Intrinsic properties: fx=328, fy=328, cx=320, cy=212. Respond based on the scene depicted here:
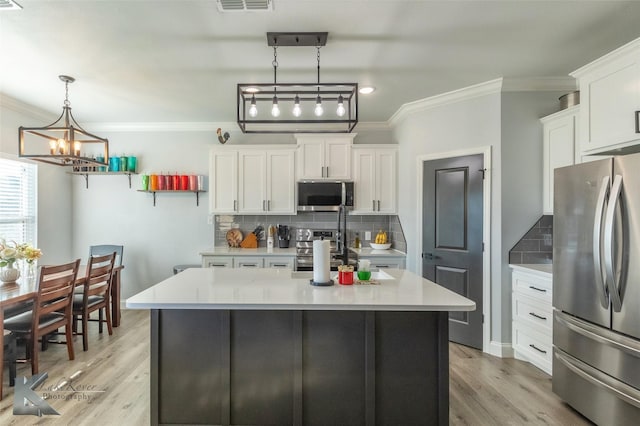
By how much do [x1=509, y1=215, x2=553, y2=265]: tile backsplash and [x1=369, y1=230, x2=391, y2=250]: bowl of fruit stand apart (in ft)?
5.18

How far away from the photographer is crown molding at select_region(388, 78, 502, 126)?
3.22 metres

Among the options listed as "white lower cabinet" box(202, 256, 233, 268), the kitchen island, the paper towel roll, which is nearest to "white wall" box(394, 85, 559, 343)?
the kitchen island

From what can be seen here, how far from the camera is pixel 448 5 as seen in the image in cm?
204

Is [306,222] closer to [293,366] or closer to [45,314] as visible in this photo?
[293,366]

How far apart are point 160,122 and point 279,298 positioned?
3854 mm

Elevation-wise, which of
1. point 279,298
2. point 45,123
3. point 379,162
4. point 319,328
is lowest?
point 319,328

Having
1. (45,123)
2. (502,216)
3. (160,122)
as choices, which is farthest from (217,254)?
(502,216)

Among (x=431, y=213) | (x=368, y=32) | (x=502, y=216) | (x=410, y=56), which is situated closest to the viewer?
(x=368, y=32)

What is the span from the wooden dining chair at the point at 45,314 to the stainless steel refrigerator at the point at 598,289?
158 inches

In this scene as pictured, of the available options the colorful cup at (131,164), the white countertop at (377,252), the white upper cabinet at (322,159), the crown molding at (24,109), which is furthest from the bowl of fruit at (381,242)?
the crown molding at (24,109)

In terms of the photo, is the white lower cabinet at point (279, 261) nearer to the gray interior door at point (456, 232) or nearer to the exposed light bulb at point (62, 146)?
the gray interior door at point (456, 232)

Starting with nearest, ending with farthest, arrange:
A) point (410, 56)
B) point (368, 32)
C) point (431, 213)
→ point (368, 32) → point (410, 56) → point (431, 213)

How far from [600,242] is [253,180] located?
366 cm

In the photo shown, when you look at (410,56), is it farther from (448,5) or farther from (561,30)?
(561,30)
